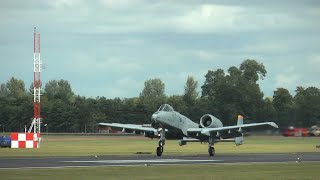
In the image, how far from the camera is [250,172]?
135ft

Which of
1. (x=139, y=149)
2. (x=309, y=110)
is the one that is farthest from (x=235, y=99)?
(x=309, y=110)

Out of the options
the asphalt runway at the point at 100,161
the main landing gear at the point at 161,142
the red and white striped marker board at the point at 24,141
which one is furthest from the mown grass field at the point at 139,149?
the asphalt runway at the point at 100,161

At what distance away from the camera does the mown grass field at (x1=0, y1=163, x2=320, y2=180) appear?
122ft

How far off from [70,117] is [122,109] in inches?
524

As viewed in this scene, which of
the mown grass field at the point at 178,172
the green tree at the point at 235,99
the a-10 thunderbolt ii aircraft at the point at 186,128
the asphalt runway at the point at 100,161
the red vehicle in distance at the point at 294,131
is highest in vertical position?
the green tree at the point at 235,99

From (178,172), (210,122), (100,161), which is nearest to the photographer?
(178,172)

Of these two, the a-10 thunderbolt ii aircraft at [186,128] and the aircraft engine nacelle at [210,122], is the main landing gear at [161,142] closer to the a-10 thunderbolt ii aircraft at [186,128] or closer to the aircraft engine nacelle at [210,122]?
the a-10 thunderbolt ii aircraft at [186,128]

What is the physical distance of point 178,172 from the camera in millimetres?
40750

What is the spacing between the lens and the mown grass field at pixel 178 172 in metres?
37.3

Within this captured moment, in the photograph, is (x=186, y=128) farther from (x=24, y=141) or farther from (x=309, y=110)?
(x=24, y=141)

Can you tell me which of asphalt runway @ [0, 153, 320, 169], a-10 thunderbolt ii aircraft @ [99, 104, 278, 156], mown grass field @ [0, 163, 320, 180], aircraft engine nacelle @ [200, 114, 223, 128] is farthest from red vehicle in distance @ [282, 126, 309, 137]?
aircraft engine nacelle @ [200, 114, 223, 128]

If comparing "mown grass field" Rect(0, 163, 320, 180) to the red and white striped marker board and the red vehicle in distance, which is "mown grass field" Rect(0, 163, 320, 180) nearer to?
the red vehicle in distance

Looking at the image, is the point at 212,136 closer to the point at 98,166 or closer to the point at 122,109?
the point at 98,166

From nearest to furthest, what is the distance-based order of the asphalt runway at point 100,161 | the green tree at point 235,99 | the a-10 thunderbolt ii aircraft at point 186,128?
1. the asphalt runway at point 100,161
2. the a-10 thunderbolt ii aircraft at point 186,128
3. the green tree at point 235,99
